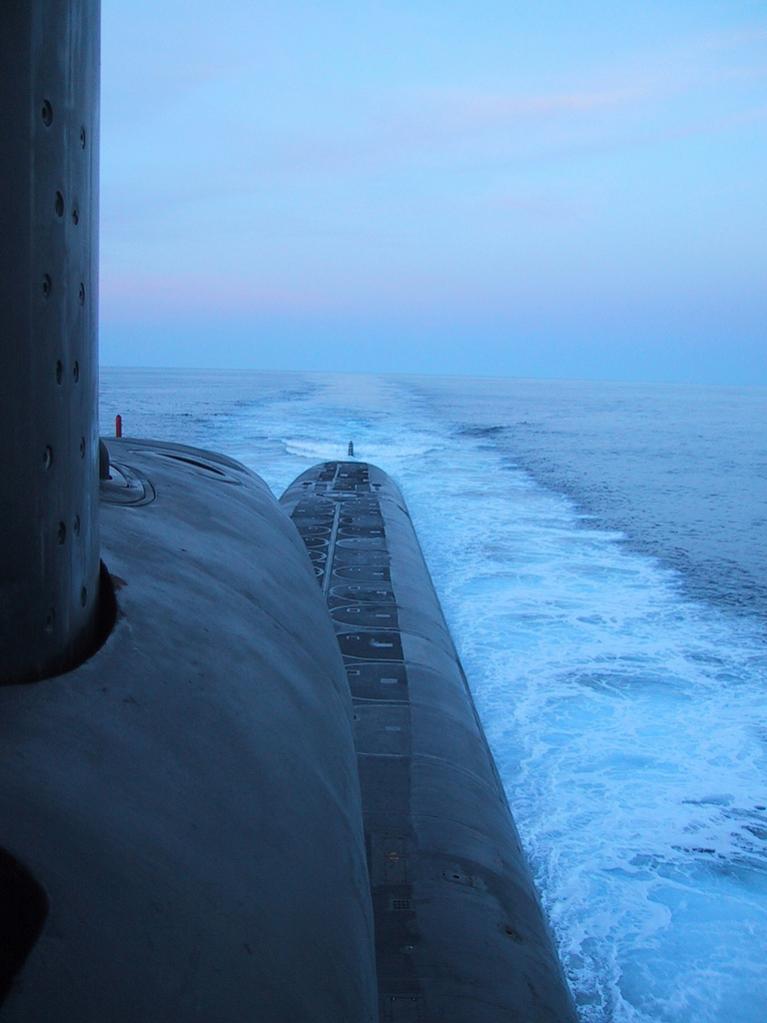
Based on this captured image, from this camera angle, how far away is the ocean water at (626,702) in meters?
9.05

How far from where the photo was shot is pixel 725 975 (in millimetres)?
8680

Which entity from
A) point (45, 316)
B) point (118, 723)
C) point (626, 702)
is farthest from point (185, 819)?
point (626, 702)

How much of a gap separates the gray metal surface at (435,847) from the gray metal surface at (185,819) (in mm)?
2169

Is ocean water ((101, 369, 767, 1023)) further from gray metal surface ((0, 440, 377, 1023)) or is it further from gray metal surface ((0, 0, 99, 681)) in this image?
gray metal surface ((0, 0, 99, 681))

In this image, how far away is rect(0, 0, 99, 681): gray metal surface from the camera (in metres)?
2.29

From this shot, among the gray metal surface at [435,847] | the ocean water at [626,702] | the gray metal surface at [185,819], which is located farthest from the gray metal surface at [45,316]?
the ocean water at [626,702]

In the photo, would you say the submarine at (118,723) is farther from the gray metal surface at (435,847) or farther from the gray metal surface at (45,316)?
the gray metal surface at (435,847)

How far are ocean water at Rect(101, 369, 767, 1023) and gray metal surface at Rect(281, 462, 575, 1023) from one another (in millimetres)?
2087

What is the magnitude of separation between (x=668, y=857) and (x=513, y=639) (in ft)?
22.9

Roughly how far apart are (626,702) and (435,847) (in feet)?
27.5

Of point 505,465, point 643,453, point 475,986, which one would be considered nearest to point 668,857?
point 475,986

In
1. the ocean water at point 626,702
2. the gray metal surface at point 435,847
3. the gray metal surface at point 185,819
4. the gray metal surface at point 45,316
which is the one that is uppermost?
the gray metal surface at point 45,316

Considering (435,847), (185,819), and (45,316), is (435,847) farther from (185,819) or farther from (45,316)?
(45,316)

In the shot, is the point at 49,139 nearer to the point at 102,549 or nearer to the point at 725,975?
the point at 102,549
